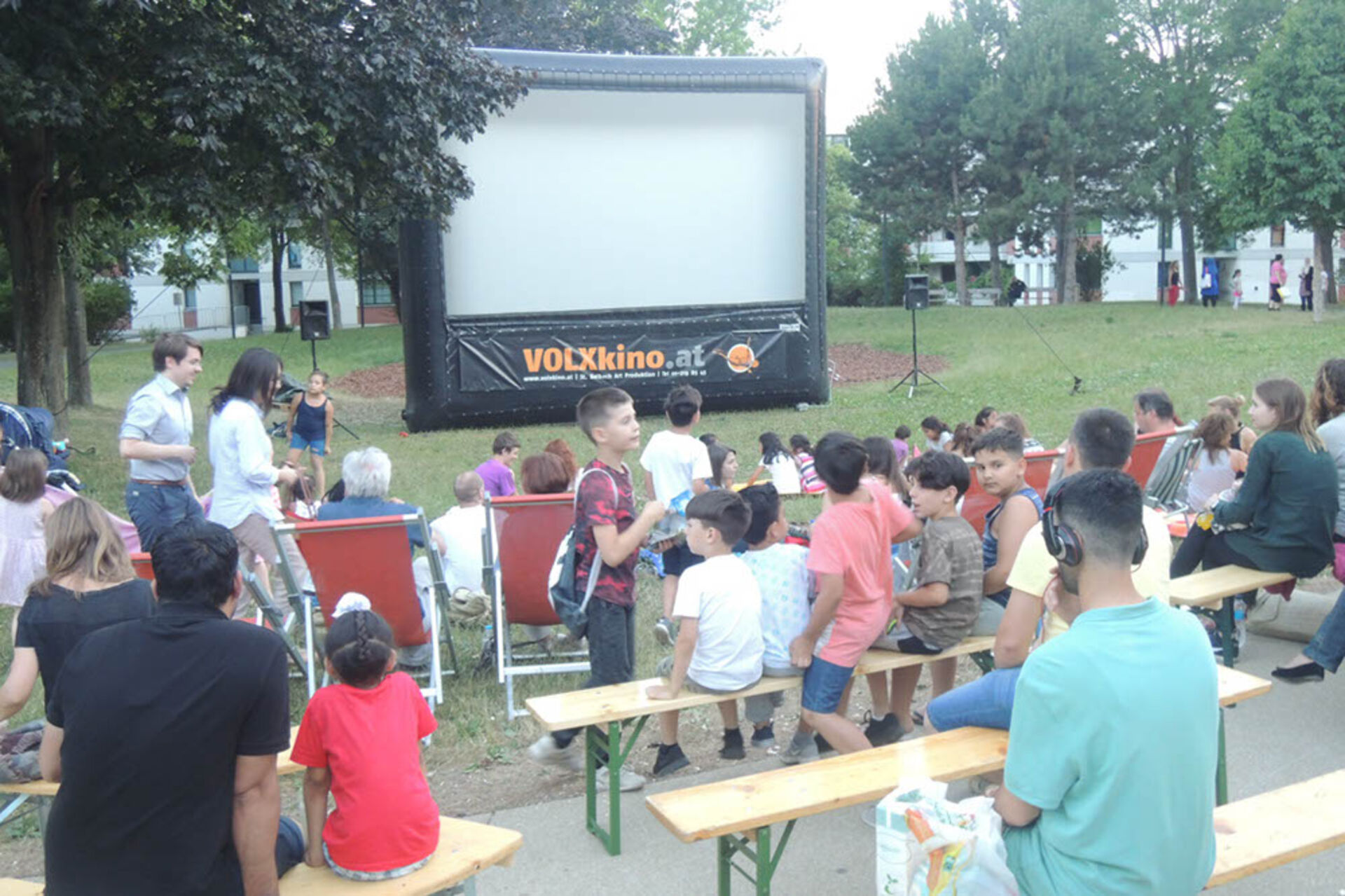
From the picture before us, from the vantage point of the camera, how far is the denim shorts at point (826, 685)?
4.39m

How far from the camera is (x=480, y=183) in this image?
1480cm

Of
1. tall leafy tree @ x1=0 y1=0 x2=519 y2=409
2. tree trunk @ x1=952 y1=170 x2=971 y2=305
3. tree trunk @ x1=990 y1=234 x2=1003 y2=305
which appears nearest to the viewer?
tall leafy tree @ x1=0 y1=0 x2=519 y2=409

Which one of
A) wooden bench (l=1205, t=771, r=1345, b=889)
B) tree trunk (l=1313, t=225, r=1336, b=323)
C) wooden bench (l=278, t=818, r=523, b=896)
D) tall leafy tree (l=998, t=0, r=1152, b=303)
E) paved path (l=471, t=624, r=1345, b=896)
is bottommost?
paved path (l=471, t=624, r=1345, b=896)

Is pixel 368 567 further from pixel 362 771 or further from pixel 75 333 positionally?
pixel 75 333

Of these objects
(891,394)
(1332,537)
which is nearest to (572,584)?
(1332,537)

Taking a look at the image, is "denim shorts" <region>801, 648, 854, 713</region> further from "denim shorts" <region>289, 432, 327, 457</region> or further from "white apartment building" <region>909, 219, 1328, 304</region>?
"white apartment building" <region>909, 219, 1328, 304</region>

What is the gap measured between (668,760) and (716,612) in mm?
822

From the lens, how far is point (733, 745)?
4.88 meters

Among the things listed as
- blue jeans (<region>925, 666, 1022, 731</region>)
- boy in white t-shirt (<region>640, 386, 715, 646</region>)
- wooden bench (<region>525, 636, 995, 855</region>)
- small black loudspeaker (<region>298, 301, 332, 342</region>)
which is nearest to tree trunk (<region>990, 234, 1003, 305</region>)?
small black loudspeaker (<region>298, 301, 332, 342</region>)

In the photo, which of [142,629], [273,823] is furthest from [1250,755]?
[142,629]

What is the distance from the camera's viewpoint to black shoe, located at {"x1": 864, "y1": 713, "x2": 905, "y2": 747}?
15.9 feet

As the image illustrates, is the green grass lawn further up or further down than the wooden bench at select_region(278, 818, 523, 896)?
further up

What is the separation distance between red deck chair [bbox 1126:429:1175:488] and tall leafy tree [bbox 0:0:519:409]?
794 centimetres

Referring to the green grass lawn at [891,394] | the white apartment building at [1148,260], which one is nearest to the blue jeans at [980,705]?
the green grass lawn at [891,394]
